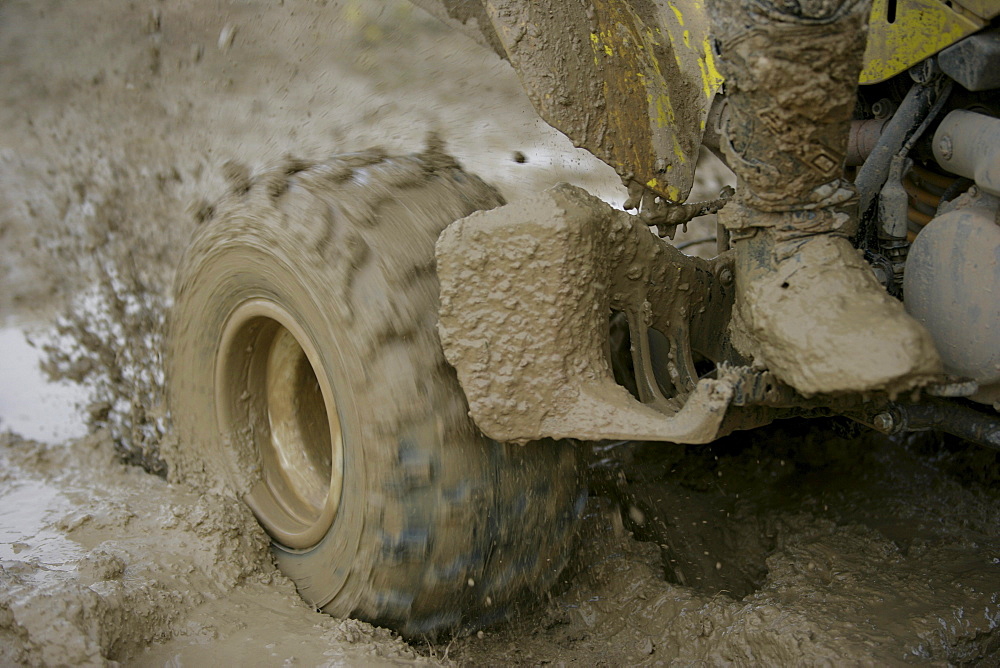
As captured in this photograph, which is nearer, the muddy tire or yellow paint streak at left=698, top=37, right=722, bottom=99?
the muddy tire

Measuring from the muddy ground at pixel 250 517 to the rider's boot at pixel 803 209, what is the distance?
2.27ft

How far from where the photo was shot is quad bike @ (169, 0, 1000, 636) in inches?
48.3

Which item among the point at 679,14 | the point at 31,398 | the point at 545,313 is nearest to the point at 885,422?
the point at 545,313

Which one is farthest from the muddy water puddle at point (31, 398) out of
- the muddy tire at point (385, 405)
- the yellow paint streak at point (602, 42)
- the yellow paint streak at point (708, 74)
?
the yellow paint streak at point (708, 74)

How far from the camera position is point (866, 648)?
1508mm

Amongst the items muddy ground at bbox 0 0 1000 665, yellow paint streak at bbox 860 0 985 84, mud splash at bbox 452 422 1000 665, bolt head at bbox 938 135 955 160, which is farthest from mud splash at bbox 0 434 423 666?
yellow paint streak at bbox 860 0 985 84

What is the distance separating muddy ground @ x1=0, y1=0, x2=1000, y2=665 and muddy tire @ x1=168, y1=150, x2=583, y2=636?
12 cm

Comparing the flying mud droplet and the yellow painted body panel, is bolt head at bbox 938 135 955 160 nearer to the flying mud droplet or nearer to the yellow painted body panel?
the yellow painted body panel

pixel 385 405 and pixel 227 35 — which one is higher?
pixel 227 35

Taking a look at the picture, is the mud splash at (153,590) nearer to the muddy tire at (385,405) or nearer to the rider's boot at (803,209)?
the muddy tire at (385,405)

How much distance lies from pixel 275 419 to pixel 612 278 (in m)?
1.07

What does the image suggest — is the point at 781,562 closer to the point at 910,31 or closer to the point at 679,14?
the point at 910,31

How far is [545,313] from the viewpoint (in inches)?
56.4

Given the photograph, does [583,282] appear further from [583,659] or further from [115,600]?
[115,600]
